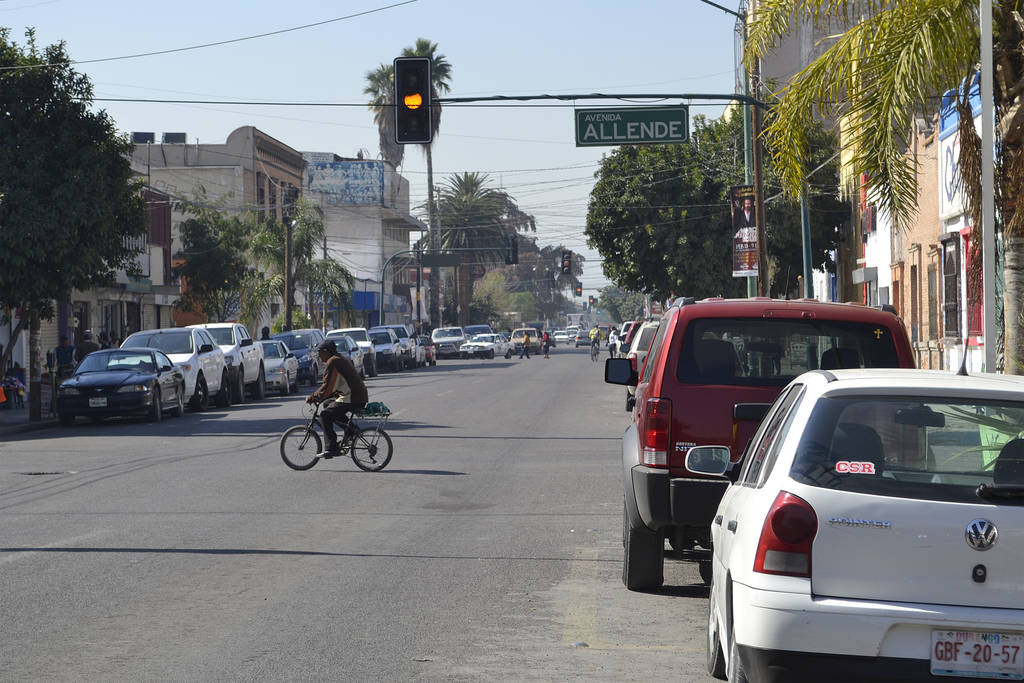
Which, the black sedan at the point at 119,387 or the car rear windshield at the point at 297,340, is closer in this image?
the black sedan at the point at 119,387

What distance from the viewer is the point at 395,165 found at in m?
110

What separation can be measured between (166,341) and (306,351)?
11.8 metres

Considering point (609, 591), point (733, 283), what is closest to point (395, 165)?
point (733, 283)

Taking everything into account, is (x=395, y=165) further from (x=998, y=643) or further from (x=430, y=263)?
(x=998, y=643)

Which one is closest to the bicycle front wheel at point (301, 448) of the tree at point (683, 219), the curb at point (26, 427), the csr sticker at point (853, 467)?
the curb at point (26, 427)

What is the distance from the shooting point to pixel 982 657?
504 centimetres

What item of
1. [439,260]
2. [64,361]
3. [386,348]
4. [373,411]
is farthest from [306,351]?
[439,260]

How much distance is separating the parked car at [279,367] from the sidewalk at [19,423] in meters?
8.26

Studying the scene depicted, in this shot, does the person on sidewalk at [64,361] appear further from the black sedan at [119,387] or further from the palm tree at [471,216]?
the palm tree at [471,216]

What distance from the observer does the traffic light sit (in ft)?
71.7

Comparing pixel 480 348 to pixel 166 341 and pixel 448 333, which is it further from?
pixel 166 341

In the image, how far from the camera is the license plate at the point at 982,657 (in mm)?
5035

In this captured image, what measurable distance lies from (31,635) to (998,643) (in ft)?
17.3

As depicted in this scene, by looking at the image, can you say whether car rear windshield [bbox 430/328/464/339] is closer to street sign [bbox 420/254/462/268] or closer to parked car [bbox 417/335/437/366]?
street sign [bbox 420/254/462/268]
